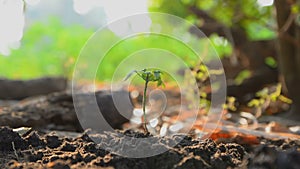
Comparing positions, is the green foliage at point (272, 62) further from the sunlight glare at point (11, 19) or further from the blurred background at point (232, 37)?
the sunlight glare at point (11, 19)

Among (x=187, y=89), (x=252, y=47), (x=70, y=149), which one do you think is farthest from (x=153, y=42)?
(x=70, y=149)

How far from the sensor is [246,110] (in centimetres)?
379

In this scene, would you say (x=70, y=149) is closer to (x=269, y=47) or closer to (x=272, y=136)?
(x=272, y=136)

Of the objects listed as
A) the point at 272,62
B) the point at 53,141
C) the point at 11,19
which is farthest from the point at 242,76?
the point at 53,141

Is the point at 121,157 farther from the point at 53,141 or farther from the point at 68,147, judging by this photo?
the point at 53,141

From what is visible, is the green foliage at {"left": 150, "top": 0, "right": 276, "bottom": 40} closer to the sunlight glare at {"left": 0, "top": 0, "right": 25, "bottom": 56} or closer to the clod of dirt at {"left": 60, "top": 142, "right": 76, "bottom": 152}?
the sunlight glare at {"left": 0, "top": 0, "right": 25, "bottom": 56}

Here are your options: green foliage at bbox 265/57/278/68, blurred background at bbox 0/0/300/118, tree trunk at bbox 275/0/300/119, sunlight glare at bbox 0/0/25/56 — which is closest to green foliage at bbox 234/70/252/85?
blurred background at bbox 0/0/300/118

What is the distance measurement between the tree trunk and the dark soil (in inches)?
71.9

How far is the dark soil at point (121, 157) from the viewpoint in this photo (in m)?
1.33

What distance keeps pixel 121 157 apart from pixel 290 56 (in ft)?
8.30

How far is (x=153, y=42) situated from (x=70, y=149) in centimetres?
448

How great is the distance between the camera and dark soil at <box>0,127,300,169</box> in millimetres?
1326

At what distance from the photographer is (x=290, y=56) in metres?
3.65

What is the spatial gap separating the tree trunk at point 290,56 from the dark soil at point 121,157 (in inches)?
71.9
